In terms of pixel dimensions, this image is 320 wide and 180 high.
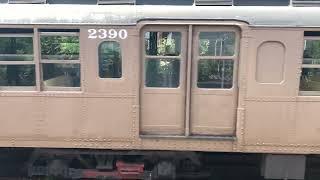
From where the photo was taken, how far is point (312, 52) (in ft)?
20.6

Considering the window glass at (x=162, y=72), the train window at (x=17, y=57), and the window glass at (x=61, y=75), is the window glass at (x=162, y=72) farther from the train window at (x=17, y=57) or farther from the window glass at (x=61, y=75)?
the train window at (x=17, y=57)

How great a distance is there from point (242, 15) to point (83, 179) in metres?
3.61

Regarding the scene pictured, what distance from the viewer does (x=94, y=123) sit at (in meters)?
6.48

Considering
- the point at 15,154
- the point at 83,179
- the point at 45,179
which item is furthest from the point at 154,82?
the point at 15,154

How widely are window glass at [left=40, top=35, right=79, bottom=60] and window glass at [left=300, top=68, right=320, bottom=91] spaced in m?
3.31

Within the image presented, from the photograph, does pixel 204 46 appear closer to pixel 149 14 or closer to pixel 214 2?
pixel 214 2

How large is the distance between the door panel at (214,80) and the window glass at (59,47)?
1.75 meters

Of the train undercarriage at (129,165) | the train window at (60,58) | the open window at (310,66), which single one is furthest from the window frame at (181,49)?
the open window at (310,66)

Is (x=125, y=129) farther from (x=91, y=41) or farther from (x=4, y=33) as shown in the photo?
(x=4, y=33)

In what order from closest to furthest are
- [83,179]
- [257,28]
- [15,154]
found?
[257,28] → [83,179] → [15,154]

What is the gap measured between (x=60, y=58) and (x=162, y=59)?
4.94 feet

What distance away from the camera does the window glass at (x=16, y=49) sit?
641 centimetres

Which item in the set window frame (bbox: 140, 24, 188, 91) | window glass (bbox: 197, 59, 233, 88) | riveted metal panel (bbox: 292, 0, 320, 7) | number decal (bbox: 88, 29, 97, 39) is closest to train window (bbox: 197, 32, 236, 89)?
window glass (bbox: 197, 59, 233, 88)

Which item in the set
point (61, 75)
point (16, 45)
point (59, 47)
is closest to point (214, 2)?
point (59, 47)
